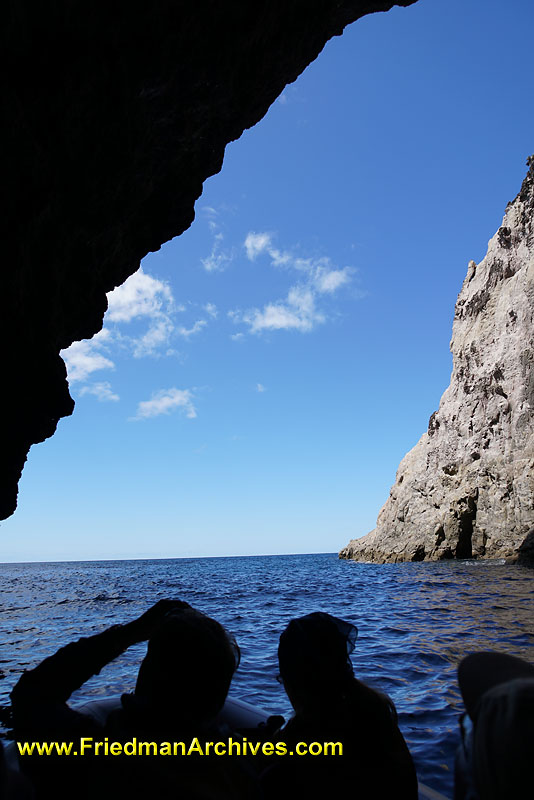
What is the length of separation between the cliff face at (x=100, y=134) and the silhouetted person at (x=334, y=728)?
7793mm

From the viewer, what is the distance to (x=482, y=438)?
35969 mm

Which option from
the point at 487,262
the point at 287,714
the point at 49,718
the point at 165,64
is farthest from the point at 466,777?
the point at 487,262

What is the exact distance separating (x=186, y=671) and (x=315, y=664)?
0.54m

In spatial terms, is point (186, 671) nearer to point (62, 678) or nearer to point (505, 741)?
point (62, 678)

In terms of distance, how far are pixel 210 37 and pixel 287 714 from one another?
10.9 meters

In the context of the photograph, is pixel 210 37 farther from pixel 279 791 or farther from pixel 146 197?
pixel 279 791

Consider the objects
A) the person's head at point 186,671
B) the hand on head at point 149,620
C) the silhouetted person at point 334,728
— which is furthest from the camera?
the hand on head at point 149,620

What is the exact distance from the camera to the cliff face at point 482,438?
31.4 meters

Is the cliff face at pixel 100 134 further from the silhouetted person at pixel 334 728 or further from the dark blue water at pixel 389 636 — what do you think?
the silhouetted person at pixel 334 728

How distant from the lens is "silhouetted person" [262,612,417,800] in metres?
1.67

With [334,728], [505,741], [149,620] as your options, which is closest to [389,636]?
[334,728]

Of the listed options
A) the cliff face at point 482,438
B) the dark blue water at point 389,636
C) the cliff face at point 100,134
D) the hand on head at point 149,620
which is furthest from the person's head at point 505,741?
the cliff face at point 482,438

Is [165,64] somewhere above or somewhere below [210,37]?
below

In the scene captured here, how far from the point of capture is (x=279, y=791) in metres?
1.70
